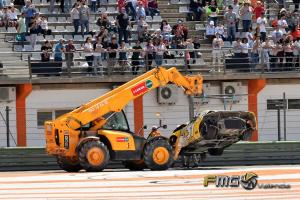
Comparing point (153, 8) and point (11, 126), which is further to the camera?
point (153, 8)

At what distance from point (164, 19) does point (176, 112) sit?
5.31 meters

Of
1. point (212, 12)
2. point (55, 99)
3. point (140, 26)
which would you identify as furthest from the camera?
point (212, 12)

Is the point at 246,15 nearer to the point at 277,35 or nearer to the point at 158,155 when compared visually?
the point at 277,35

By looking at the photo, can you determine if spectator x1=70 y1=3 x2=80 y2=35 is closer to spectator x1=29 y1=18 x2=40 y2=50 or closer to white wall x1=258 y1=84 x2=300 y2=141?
spectator x1=29 y1=18 x2=40 y2=50

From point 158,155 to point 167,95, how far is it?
7.92m

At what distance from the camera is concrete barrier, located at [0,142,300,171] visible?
36.6 metres

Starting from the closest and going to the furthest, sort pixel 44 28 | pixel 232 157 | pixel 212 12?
pixel 232 157
pixel 44 28
pixel 212 12

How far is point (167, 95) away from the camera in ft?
138

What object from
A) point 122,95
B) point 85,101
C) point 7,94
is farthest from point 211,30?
point 122,95

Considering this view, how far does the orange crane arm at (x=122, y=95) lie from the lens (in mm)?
34531

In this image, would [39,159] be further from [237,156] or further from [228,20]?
[228,20]

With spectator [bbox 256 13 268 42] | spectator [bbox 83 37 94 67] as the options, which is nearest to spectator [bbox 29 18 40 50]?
spectator [bbox 83 37 94 67]

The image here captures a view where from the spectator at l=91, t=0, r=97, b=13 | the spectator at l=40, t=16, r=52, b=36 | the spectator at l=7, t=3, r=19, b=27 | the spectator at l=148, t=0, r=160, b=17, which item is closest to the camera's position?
the spectator at l=40, t=16, r=52, b=36

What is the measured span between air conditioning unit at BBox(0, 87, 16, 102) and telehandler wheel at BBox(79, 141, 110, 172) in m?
7.57
